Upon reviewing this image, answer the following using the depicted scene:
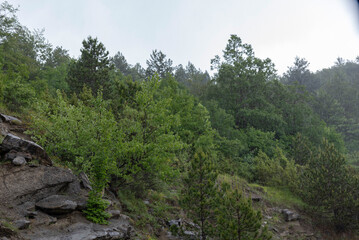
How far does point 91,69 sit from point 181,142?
56.5ft

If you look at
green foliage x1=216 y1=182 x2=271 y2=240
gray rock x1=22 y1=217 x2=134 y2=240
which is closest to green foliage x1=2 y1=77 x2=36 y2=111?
gray rock x1=22 y1=217 x2=134 y2=240

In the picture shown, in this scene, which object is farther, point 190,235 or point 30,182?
point 190,235

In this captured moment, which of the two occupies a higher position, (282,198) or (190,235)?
(282,198)

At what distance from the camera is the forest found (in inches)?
360

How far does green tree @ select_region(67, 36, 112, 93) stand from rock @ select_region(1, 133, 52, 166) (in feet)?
51.9

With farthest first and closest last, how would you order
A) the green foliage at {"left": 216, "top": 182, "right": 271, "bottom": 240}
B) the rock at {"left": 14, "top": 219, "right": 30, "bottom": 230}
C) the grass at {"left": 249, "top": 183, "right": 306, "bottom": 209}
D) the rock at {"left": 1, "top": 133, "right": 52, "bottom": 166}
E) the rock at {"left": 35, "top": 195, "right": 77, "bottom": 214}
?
the grass at {"left": 249, "top": 183, "right": 306, "bottom": 209}
the green foliage at {"left": 216, "top": 182, "right": 271, "bottom": 240}
the rock at {"left": 1, "top": 133, "right": 52, "bottom": 166}
the rock at {"left": 35, "top": 195, "right": 77, "bottom": 214}
the rock at {"left": 14, "top": 219, "right": 30, "bottom": 230}

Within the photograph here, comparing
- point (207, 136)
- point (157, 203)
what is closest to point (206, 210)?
point (157, 203)

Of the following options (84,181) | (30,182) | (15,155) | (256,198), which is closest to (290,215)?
(256,198)

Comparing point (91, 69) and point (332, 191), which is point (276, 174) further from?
point (91, 69)

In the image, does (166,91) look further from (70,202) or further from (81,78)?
(70,202)

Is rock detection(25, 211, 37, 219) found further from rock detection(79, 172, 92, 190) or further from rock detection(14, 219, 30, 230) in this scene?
rock detection(79, 172, 92, 190)

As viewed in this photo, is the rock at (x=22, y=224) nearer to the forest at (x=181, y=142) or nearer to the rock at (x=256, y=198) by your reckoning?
the forest at (x=181, y=142)

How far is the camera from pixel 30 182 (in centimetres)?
771

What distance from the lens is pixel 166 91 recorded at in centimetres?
2348
